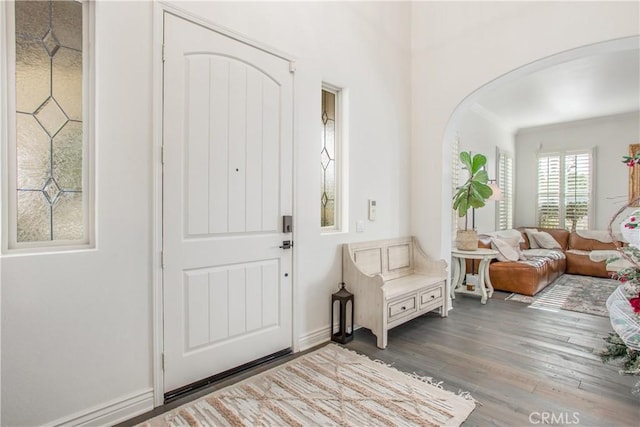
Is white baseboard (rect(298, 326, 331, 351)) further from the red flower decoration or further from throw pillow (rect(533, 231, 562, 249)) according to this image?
throw pillow (rect(533, 231, 562, 249))

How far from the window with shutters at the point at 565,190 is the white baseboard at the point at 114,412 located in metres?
8.31

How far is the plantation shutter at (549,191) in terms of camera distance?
24.3 ft

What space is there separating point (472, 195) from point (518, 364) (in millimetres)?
2582

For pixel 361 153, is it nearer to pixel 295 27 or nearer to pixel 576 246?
pixel 295 27

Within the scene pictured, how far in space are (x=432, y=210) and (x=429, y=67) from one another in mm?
1729

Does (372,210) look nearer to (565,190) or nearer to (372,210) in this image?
(372,210)

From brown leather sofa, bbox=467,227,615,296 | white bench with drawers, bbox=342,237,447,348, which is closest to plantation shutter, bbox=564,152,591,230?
brown leather sofa, bbox=467,227,615,296

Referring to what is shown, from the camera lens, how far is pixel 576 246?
6664 millimetres

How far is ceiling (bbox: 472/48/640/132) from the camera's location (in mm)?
4514

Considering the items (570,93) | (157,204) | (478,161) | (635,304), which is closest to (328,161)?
(157,204)

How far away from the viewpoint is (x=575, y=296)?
15.4ft

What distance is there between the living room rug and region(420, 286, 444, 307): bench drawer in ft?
3.47

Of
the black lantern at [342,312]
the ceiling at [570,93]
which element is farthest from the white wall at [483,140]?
the black lantern at [342,312]

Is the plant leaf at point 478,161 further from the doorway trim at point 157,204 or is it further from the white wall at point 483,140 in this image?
the doorway trim at point 157,204
